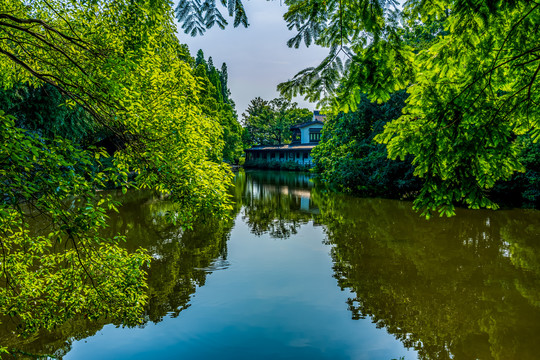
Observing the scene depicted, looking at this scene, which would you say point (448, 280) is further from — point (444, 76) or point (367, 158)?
point (367, 158)

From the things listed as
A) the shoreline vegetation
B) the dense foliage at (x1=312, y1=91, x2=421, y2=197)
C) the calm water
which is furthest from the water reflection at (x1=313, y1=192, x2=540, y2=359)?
the dense foliage at (x1=312, y1=91, x2=421, y2=197)

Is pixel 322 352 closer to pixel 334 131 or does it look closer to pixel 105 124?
pixel 105 124

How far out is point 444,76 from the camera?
15.6ft

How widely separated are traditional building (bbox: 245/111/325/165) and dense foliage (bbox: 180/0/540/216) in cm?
4173

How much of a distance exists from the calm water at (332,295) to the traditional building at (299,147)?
3556 cm

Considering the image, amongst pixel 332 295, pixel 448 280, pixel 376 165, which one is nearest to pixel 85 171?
pixel 332 295

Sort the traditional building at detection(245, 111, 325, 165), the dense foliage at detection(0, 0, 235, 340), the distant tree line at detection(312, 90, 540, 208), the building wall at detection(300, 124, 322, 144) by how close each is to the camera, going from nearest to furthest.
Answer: the dense foliage at detection(0, 0, 235, 340)
the distant tree line at detection(312, 90, 540, 208)
the traditional building at detection(245, 111, 325, 165)
the building wall at detection(300, 124, 322, 144)

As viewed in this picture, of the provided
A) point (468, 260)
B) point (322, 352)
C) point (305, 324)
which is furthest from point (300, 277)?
point (468, 260)

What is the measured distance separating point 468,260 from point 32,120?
1878cm

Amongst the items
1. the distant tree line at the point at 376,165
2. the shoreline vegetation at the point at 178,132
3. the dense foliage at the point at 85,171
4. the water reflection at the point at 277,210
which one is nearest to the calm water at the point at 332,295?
the water reflection at the point at 277,210

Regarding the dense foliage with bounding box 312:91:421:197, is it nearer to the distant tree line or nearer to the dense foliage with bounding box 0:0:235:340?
the distant tree line

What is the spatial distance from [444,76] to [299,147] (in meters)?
43.3

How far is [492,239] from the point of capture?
1152 centimetres

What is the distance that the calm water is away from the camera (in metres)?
5.66
